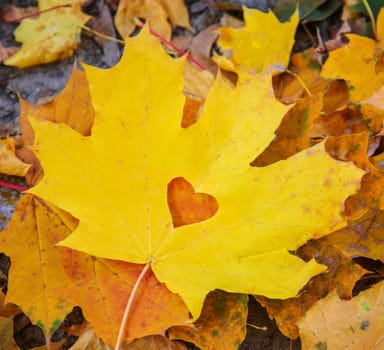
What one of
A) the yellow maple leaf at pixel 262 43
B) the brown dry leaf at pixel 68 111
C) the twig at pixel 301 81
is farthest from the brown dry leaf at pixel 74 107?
the twig at pixel 301 81

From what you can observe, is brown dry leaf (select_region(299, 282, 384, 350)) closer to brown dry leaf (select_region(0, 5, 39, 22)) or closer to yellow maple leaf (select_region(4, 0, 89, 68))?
yellow maple leaf (select_region(4, 0, 89, 68))

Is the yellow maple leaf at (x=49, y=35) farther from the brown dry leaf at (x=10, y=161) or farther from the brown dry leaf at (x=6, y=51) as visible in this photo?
the brown dry leaf at (x=10, y=161)

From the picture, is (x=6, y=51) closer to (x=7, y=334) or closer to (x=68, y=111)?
(x=68, y=111)

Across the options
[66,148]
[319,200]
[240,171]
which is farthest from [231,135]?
[66,148]

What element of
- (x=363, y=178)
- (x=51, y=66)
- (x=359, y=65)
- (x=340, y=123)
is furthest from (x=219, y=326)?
(x=51, y=66)

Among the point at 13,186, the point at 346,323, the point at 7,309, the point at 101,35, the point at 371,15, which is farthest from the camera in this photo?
the point at 101,35

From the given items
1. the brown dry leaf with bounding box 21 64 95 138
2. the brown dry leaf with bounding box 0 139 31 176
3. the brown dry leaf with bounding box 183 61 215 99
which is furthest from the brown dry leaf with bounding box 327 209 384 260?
the brown dry leaf with bounding box 0 139 31 176

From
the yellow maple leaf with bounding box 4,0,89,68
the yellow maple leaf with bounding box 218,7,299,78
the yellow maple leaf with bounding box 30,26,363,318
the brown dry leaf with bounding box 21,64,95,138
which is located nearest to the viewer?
the yellow maple leaf with bounding box 30,26,363,318
